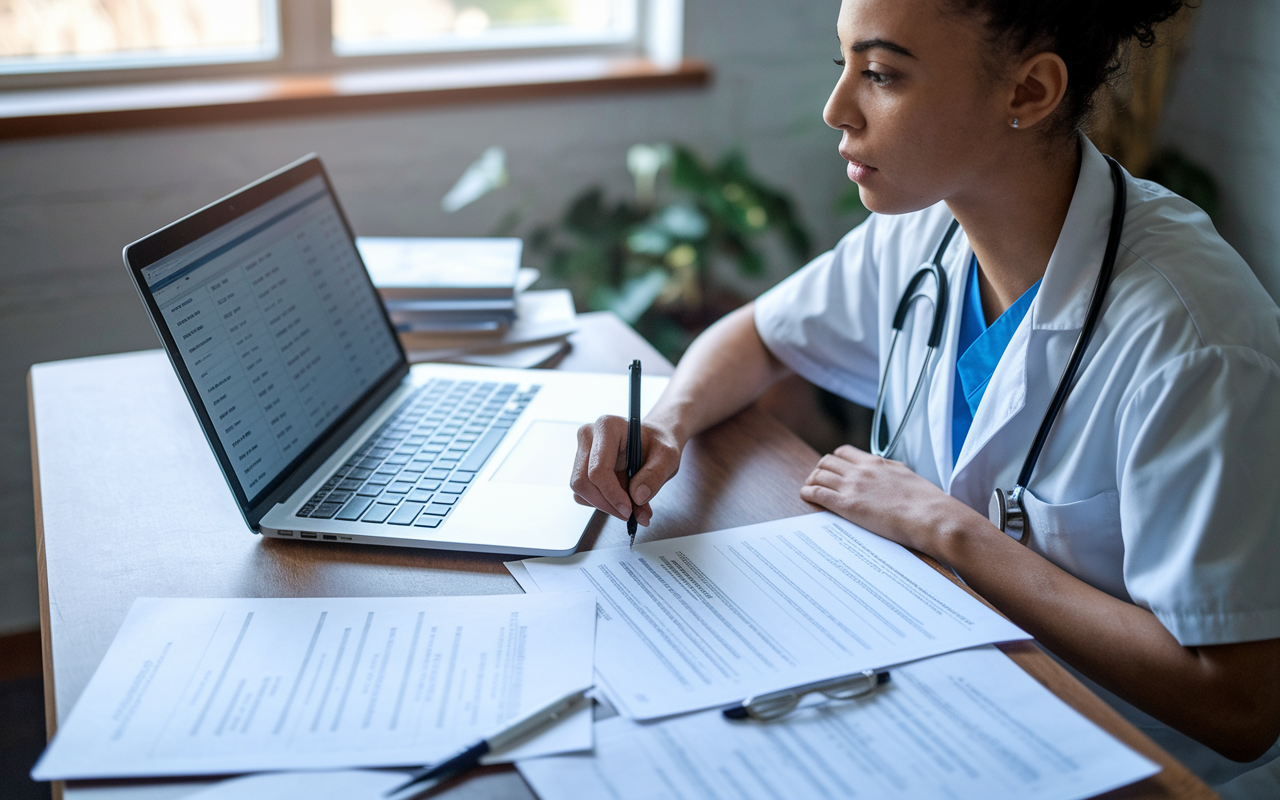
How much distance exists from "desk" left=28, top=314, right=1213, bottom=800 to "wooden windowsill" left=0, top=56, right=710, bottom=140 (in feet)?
2.46

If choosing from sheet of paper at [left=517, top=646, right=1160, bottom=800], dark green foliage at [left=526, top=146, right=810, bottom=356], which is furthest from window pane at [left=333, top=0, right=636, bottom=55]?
sheet of paper at [left=517, top=646, right=1160, bottom=800]

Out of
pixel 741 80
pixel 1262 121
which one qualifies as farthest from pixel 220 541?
pixel 1262 121

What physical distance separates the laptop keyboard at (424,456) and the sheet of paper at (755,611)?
14 centimetres

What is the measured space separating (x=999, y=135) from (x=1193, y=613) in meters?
0.47

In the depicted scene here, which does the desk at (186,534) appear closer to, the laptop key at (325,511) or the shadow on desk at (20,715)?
the laptop key at (325,511)

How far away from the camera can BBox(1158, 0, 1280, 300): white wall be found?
1996 millimetres

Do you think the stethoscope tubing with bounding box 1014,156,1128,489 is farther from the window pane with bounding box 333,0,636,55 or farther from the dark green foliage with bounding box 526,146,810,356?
the window pane with bounding box 333,0,636,55

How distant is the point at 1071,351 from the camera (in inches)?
37.2

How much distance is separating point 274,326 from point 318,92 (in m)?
1.12

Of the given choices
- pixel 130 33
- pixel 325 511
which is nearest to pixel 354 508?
pixel 325 511

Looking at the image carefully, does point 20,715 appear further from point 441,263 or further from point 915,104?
point 915,104

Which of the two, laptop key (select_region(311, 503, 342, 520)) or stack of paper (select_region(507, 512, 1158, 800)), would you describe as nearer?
stack of paper (select_region(507, 512, 1158, 800))

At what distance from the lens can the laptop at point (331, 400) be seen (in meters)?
0.87

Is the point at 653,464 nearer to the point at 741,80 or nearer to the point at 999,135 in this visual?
the point at 999,135
